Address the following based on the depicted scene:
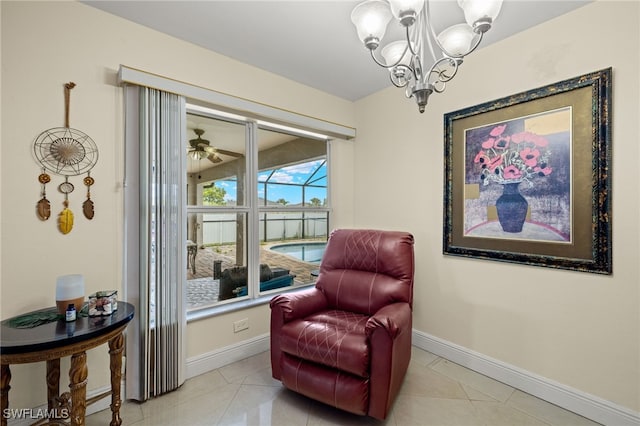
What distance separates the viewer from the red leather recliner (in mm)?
1593

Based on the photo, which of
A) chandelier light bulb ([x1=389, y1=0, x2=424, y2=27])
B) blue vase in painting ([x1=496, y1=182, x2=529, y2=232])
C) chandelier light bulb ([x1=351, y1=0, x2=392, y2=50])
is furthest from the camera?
blue vase in painting ([x1=496, y1=182, x2=529, y2=232])

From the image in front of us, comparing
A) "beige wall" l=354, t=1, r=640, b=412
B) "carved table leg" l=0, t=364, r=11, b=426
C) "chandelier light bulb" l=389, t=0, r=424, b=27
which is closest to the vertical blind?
"carved table leg" l=0, t=364, r=11, b=426

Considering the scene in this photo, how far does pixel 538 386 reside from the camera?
1917mm

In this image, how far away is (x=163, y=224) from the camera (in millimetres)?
1952

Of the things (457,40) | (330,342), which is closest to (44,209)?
(330,342)

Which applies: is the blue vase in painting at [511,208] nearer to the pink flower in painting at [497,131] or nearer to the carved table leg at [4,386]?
the pink flower in painting at [497,131]

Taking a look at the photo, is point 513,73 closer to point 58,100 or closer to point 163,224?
point 163,224

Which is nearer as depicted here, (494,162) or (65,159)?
(65,159)

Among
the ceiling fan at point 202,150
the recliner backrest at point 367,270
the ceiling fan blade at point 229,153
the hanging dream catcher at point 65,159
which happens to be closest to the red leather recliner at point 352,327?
the recliner backrest at point 367,270

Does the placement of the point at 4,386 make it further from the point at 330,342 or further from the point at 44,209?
the point at 330,342

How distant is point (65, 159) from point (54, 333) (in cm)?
102

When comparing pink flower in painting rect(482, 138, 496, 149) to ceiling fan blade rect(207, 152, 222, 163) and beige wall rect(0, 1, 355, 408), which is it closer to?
ceiling fan blade rect(207, 152, 222, 163)

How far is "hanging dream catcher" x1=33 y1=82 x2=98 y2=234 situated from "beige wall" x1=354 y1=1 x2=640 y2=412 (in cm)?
246

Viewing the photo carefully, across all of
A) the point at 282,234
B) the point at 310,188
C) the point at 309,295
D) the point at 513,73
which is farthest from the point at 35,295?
the point at 513,73
